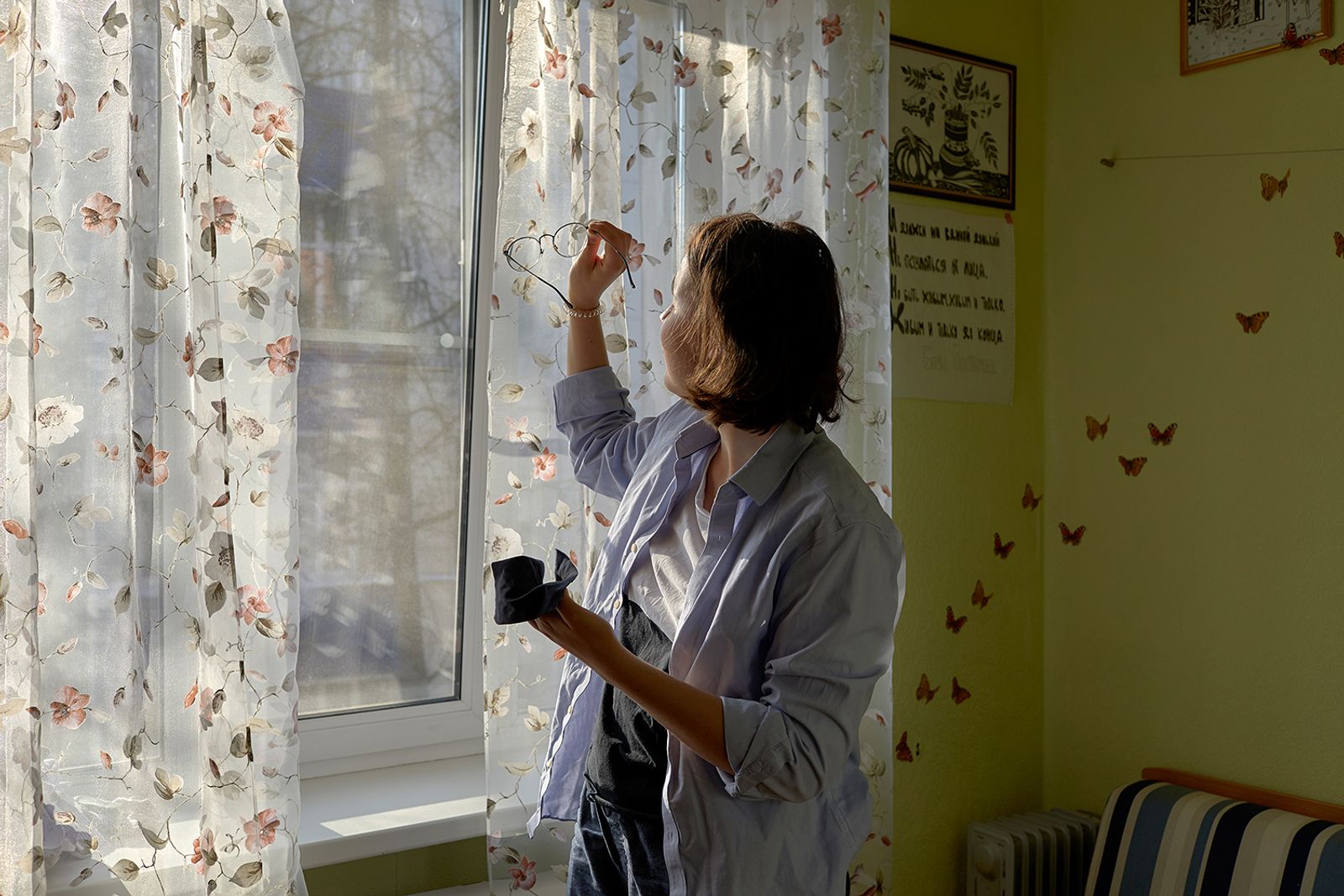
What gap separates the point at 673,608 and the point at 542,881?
66cm

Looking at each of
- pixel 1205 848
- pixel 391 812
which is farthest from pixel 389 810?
pixel 1205 848

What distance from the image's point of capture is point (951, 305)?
240 centimetres

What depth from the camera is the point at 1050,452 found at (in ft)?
8.42

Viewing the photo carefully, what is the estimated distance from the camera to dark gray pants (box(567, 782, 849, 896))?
1405mm

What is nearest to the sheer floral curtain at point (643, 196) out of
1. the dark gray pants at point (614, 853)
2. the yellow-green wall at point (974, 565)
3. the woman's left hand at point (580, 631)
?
the yellow-green wall at point (974, 565)

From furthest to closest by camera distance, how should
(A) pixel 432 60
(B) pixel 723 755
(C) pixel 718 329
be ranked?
(A) pixel 432 60
(C) pixel 718 329
(B) pixel 723 755

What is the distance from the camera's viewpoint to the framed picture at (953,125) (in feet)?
7.67

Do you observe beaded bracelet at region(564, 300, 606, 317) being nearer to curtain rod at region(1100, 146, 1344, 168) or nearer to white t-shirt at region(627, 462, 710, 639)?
white t-shirt at region(627, 462, 710, 639)

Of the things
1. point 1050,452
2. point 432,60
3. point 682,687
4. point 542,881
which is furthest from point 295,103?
point 1050,452

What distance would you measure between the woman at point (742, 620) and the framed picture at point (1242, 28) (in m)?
1.28

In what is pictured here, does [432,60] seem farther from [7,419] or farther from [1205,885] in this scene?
[1205,885]

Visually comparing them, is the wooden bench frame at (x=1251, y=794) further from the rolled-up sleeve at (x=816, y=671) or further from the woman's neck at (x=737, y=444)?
the woman's neck at (x=737, y=444)

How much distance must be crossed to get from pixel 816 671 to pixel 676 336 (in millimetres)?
444

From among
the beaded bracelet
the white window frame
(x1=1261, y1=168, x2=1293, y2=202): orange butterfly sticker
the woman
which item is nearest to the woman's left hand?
the woman
